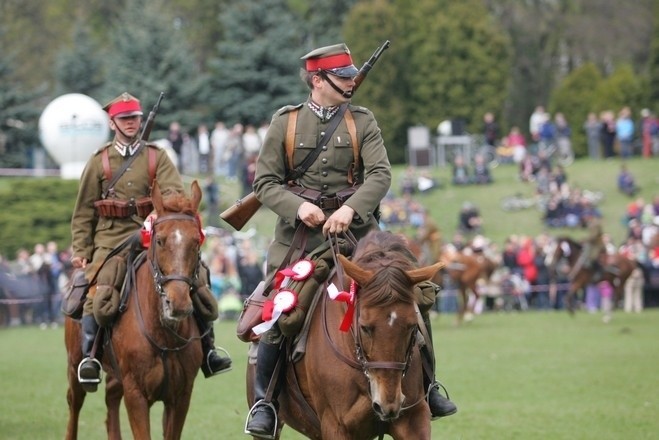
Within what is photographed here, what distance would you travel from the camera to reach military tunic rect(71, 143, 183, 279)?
1212cm

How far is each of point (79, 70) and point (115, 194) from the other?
46.4m

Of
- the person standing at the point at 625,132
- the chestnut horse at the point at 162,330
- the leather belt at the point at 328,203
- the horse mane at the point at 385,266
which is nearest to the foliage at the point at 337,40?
the person standing at the point at 625,132

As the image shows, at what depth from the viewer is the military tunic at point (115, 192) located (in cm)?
1212

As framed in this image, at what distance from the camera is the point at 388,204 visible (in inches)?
1704

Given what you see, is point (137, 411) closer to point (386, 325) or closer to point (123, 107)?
point (123, 107)

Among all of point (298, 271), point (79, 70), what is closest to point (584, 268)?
point (298, 271)

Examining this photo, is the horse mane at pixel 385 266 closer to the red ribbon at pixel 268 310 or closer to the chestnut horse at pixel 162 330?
the red ribbon at pixel 268 310

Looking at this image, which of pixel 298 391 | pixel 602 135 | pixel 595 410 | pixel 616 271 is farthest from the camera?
pixel 602 135

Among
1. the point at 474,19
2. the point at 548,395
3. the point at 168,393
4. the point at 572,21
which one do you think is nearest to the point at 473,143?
the point at 474,19

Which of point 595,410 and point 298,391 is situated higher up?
point 298,391

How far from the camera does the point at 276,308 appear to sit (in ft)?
29.2

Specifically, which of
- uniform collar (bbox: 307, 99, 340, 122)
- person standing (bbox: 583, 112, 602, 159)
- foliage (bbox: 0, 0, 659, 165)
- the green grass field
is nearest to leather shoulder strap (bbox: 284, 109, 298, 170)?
uniform collar (bbox: 307, 99, 340, 122)

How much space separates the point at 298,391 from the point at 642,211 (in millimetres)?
33715

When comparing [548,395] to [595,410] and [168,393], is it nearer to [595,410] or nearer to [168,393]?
[595,410]
